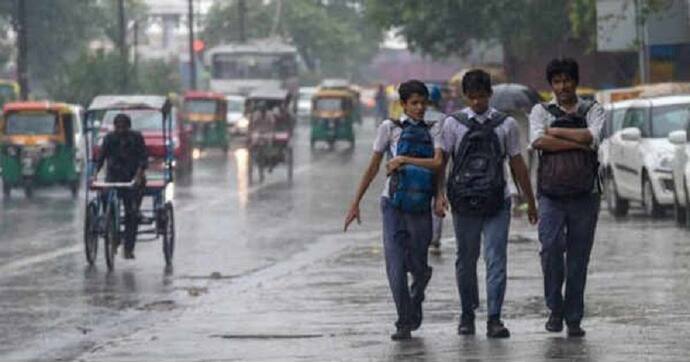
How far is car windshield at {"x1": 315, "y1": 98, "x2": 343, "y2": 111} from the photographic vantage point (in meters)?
73.2

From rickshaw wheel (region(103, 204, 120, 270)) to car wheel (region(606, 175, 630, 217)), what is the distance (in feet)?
32.1

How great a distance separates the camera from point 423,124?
14.9 m

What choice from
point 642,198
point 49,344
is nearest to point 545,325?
point 49,344

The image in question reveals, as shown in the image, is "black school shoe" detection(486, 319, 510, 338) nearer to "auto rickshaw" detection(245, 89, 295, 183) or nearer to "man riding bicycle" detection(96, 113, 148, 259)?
"man riding bicycle" detection(96, 113, 148, 259)

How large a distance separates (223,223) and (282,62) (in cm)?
5563

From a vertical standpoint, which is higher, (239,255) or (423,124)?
(423,124)

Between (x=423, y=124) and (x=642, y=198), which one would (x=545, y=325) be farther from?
(x=642, y=198)

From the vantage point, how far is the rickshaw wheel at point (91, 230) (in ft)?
77.3

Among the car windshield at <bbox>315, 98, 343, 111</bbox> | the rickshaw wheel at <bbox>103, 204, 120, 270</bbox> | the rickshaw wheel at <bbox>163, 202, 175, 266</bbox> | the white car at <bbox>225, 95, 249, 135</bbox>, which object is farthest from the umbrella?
the white car at <bbox>225, 95, 249, 135</bbox>

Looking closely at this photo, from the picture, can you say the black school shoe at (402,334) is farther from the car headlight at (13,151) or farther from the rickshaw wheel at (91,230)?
the car headlight at (13,151)

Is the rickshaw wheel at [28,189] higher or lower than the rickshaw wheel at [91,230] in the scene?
lower

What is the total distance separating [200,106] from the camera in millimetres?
70312

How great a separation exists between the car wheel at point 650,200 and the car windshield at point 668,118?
71cm

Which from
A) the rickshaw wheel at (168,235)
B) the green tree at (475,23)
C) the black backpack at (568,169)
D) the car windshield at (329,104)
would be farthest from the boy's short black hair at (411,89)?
the car windshield at (329,104)
